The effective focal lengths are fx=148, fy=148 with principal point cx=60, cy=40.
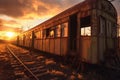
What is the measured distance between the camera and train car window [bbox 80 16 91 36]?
8.30m

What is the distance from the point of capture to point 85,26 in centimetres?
859

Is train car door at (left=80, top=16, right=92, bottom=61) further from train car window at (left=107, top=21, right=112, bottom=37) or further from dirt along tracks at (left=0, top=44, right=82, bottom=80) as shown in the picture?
train car window at (left=107, top=21, right=112, bottom=37)

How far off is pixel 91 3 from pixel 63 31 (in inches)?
137

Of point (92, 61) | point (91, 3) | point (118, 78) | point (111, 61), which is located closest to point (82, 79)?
point (92, 61)

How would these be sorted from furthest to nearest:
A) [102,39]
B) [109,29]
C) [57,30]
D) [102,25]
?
1. [57,30]
2. [109,29]
3. [102,25]
4. [102,39]

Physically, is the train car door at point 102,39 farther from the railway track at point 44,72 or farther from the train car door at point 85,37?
the railway track at point 44,72

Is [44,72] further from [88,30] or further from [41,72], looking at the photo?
[88,30]

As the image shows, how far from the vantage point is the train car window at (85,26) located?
27.2 ft

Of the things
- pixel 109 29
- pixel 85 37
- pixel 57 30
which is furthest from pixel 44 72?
pixel 109 29

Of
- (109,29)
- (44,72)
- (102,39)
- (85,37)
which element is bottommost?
(44,72)

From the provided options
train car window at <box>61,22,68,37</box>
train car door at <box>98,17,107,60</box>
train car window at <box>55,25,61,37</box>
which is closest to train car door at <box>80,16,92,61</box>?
train car door at <box>98,17,107,60</box>

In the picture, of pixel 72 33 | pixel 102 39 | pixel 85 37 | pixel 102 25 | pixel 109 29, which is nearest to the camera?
pixel 85 37

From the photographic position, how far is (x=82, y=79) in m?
7.14

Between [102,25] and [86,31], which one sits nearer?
[86,31]
